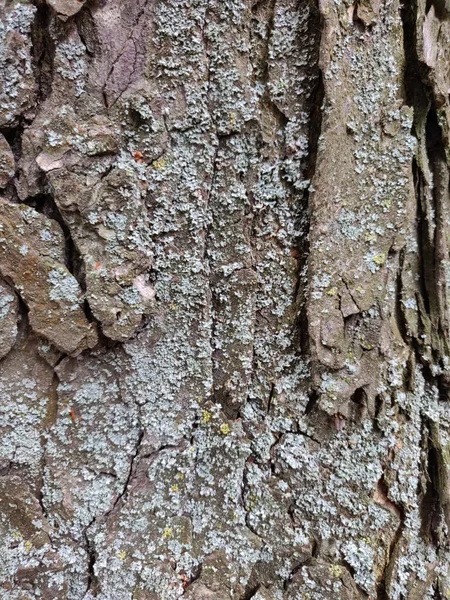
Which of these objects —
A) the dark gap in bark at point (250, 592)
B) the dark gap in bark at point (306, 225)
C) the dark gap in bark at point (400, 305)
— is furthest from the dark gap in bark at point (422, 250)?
the dark gap in bark at point (250, 592)

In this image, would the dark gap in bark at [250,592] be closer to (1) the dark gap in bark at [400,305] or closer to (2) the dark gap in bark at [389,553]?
(2) the dark gap in bark at [389,553]

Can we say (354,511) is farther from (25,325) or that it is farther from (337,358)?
(25,325)

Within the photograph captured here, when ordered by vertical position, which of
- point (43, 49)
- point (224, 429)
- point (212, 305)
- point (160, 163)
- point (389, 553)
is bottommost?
point (389, 553)

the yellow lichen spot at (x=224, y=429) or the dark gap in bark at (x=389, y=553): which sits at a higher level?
the yellow lichen spot at (x=224, y=429)

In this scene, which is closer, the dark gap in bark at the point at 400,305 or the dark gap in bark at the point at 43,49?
the dark gap in bark at the point at 43,49

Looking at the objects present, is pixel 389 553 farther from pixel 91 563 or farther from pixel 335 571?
pixel 91 563

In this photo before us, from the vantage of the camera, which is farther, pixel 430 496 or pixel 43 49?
pixel 430 496

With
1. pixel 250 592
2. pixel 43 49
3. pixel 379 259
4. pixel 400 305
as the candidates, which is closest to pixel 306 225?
pixel 379 259

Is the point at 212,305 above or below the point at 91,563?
above

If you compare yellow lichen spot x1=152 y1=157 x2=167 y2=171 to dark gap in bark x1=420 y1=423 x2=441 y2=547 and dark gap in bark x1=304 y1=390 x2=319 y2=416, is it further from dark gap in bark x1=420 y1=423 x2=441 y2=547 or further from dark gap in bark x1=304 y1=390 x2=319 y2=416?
dark gap in bark x1=420 y1=423 x2=441 y2=547
